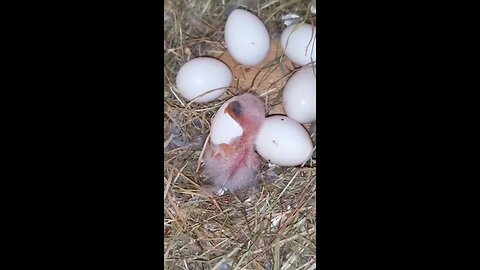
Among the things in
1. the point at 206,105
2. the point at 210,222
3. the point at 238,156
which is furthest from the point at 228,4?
the point at 210,222

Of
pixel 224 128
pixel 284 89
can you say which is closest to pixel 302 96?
pixel 284 89

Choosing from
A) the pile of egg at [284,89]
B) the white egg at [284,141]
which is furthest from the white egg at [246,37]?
the white egg at [284,141]

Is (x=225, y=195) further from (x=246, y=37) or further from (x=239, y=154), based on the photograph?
(x=246, y=37)

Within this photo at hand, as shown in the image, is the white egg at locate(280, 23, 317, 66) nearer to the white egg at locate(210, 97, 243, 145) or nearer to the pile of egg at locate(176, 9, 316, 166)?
the pile of egg at locate(176, 9, 316, 166)

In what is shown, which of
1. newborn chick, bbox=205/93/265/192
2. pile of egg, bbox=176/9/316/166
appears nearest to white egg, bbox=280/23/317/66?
pile of egg, bbox=176/9/316/166

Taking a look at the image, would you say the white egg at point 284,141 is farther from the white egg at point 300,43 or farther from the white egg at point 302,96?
the white egg at point 300,43

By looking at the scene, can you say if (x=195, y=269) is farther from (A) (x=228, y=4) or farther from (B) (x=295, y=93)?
(A) (x=228, y=4)
